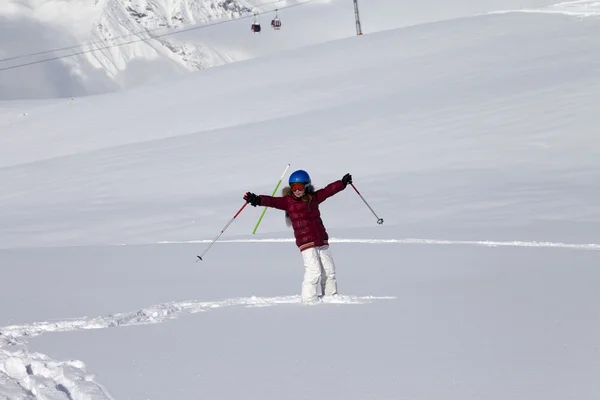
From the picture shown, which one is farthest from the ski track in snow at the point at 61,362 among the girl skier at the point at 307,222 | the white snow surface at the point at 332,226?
the girl skier at the point at 307,222

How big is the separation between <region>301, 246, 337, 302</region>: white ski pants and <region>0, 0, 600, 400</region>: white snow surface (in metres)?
0.19

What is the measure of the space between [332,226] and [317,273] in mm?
6778

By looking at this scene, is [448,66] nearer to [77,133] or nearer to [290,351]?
[77,133]

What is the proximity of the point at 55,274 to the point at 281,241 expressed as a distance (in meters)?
3.43

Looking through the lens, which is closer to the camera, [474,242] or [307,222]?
[307,222]

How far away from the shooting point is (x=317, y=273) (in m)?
8.06

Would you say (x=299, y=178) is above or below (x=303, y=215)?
above

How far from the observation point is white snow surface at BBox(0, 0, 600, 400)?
17.6 feet

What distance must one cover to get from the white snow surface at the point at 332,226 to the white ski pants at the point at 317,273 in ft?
0.62

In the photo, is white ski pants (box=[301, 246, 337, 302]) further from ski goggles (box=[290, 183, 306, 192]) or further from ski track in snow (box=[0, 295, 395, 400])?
ski goggles (box=[290, 183, 306, 192])

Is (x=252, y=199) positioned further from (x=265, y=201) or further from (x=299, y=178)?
(x=299, y=178)

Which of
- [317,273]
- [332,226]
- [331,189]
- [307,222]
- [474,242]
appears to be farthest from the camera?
[332,226]

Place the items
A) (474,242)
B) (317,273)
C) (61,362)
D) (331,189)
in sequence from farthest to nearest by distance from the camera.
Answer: (474,242) < (331,189) < (317,273) < (61,362)

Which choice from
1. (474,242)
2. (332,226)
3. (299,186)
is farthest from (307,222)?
(332,226)
